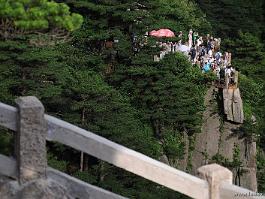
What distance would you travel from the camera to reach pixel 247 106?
20594mm

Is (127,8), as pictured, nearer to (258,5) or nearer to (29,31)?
(29,31)

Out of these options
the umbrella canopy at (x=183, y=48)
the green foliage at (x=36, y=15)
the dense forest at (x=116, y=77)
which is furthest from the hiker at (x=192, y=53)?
the green foliage at (x=36, y=15)

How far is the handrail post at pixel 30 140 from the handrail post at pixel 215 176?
1.22 meters

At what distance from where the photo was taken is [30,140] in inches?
155

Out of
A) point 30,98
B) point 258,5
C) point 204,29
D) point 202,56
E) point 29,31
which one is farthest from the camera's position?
point 258,5

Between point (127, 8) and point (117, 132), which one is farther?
point (127, 8)

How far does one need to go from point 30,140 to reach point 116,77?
1412 centimetres

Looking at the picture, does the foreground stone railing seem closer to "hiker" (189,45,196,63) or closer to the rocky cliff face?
the rocky cliff face

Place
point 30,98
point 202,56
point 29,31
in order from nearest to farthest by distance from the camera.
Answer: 1. point 30,98
2. point 29,31
3. point 202,56

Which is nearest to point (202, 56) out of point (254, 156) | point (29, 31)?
point (254, 156)

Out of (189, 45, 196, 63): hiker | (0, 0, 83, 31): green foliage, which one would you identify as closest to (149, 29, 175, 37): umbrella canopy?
(189, 45, 196, 63): hiker

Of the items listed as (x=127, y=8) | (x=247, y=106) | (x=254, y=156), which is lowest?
(x=254, y=156)

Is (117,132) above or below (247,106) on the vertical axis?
above

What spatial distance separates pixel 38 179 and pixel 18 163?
194mm
